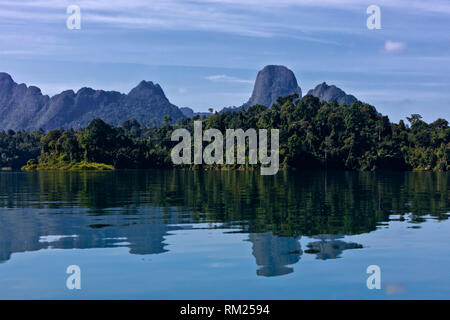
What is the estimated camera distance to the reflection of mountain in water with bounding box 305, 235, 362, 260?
60.0 feet

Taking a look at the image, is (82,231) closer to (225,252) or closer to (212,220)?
(212,220)

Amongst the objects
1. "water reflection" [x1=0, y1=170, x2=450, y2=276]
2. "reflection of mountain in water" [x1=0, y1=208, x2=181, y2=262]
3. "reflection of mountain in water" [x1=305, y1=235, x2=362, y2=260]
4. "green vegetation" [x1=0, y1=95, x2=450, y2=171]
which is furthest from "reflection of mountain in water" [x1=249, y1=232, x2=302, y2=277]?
"green vegetation" [x1=0, y1=95, x2=450, y2=171]

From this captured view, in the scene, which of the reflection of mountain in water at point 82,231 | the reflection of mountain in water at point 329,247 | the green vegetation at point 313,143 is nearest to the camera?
the reflection of mountain in water at point 329,247

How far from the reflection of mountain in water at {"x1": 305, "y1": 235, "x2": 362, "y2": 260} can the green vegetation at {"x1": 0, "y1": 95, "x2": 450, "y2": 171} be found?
411 ft

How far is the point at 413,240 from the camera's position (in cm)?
2197

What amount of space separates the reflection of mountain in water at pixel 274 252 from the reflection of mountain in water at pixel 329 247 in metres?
0.59

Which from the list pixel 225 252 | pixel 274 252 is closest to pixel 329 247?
pixel 274 252

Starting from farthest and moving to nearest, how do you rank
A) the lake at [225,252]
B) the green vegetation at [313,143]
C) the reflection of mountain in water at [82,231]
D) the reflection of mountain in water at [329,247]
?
the green vegetation at [313,143], the reflection of mountain in water at [82,231], the reflection of mountain in water at [329,247], the lake at [225,252]

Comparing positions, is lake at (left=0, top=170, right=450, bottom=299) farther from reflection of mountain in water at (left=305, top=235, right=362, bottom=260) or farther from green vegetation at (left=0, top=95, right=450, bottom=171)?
green vegetation at (left=0, top=95, right=450, bottom=171)

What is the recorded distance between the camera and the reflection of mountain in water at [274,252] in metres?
16.2

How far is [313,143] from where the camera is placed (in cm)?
15400

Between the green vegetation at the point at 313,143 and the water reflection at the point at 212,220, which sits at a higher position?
the green vegetation at the point at 313,143

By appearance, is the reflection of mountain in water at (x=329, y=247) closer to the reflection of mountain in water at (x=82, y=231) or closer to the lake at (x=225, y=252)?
the lake at (x=225, y=252)

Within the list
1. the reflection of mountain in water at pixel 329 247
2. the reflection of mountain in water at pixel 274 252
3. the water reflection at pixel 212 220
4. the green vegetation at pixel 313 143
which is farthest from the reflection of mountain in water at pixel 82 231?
the green vegetation at pixel 313 143
